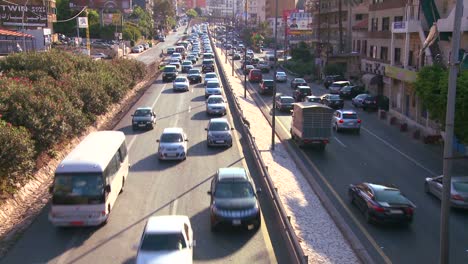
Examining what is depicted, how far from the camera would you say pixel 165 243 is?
13.6m

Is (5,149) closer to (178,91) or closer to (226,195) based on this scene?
(226,195)

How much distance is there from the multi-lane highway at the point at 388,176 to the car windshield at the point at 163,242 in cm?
646

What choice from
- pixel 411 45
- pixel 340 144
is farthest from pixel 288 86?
pixel 340 144

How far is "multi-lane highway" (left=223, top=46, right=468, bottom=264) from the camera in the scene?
17.6 metres

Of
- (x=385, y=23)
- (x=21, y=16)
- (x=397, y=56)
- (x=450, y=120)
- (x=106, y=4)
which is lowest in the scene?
(x=450, y=120)

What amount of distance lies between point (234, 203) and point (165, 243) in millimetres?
4110

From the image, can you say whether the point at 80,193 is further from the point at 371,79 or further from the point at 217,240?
the point at 371,79

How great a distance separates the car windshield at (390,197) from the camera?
1936cm

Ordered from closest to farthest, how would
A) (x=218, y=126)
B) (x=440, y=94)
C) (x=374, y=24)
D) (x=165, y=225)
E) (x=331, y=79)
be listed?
(x=165, y=225) → (x=440, y=94) → (x=218, y=126) → (x=374, y=24) → (x=331, y=79)

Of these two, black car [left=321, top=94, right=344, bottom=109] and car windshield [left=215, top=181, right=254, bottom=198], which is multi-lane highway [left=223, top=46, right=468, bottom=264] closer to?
black car [left=321, top=94, right=344, bottom=109]

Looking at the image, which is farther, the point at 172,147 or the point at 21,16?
the point at 21,16

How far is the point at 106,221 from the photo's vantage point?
58.6 feet

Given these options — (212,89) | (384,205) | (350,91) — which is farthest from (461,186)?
(350,91)

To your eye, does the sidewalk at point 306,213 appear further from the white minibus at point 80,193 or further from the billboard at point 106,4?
the billboard at point 106,4
